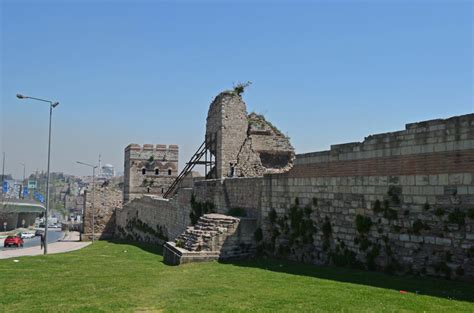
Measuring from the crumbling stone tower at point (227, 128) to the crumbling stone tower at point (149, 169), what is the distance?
1572 cm

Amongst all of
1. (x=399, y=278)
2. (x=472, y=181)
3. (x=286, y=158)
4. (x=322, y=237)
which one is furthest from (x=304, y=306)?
(x=286, y=158)

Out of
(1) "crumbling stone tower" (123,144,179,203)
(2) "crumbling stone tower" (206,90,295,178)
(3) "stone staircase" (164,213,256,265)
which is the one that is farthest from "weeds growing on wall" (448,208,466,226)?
(1) "crumbling stone tower" (123,144,179,203)

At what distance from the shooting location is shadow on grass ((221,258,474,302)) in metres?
9.89

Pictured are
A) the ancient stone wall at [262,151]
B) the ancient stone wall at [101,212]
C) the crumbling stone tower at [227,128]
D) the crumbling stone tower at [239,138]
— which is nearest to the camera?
the ancient stone wall at [262,151]

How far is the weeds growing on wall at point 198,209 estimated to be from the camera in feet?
77.4

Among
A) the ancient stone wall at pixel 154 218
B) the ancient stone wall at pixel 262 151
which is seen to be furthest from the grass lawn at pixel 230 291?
the ancient stone wall at pixel 154 218

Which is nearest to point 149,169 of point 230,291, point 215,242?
point 215,242

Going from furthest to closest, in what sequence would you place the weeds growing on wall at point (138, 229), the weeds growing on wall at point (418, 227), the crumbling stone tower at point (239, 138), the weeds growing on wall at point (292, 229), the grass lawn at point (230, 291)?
the weeds growing on wall at point (138, 229)
the crumbling stone tower at point (239, 138)
the weeds growing on wall at point (292, 229)
the weeds growing on wall at point (418, 227)
the grass lawn at point (230, 291)

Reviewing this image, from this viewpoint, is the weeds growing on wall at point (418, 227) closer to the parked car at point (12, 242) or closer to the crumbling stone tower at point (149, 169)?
the parked car at point (12, 242)

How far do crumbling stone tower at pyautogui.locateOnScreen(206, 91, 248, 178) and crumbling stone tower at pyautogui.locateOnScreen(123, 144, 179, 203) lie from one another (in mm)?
15722

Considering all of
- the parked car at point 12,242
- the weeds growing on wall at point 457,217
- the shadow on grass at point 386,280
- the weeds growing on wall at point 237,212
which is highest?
the weeds growing on wall at point 457,217

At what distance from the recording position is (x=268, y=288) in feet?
36.8

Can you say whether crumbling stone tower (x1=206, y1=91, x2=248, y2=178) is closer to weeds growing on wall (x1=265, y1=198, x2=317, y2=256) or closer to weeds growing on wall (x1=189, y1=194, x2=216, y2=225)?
weeds growing on wall (x1=189, y1=194, x2=216, y2=225)

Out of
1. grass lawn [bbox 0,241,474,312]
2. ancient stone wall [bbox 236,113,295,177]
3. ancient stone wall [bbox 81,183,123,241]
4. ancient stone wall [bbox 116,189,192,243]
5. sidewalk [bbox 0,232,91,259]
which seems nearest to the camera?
grass lawn [bbox 0,241,474,312]
